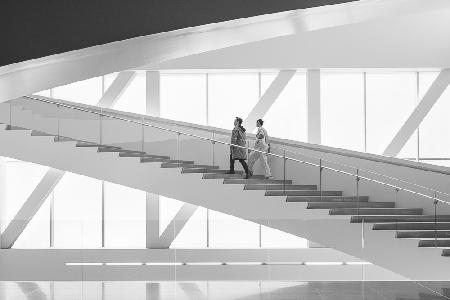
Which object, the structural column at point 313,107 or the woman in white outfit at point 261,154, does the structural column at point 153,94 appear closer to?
the structural column at point 313,107

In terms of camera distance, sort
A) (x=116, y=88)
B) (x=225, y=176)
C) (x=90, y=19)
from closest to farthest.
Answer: (x=90, y=19) → (x=225, y=176) → (x=116, y=88)

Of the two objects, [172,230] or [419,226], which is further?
[419,226]

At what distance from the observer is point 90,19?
642cm

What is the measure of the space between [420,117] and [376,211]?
366 inches

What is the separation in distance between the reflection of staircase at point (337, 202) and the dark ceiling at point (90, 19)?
1230 cm

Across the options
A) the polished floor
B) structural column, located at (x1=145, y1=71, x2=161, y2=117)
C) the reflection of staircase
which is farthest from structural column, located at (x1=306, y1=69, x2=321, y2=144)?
the polished floor

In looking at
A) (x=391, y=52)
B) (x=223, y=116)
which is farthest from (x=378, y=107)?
(x=223, y=116)

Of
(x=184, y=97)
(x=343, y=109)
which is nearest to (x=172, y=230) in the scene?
(x=184, y=97)

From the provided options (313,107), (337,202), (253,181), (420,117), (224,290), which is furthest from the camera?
(420,117)

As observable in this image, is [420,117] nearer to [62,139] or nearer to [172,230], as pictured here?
[62,139]

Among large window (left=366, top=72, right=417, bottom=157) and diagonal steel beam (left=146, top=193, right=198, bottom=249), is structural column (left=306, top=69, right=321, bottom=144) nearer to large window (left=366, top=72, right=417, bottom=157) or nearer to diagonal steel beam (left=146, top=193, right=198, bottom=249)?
large window (left=366, top=72, right=417, bottom=157)

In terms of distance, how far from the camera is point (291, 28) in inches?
312

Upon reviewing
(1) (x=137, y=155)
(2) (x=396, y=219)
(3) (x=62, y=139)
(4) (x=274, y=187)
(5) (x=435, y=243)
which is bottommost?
(5) (x=435, y=243)

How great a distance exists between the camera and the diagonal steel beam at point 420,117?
2839 centimetres
